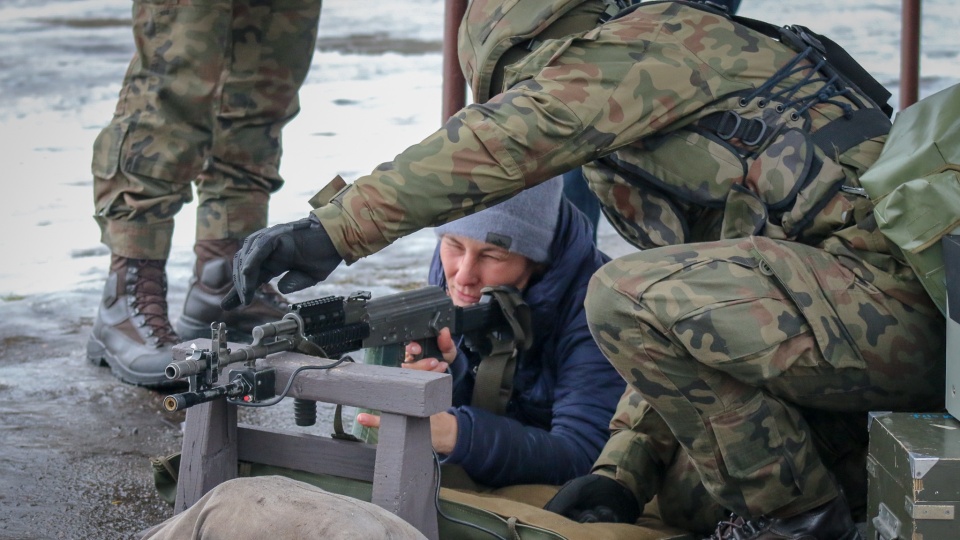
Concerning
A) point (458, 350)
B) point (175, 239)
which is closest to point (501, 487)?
point (458, 350)

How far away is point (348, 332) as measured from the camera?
8.46 feet

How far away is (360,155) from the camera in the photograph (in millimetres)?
7402

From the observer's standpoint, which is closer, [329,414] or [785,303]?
[785,303]

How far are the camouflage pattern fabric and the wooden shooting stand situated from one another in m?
0.24

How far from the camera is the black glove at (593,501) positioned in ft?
8.55

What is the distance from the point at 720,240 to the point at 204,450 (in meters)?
1.08

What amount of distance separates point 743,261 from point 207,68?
1.94 m

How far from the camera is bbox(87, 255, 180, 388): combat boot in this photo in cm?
364

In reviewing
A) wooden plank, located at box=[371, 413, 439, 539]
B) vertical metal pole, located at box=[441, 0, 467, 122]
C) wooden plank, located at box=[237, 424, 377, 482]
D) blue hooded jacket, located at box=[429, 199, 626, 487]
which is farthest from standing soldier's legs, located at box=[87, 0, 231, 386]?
wooden plank, located at box=[371, 413, 439, 539]

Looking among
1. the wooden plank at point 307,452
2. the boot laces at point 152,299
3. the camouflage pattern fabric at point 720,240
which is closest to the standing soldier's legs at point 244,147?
the boot laces at point 152,299

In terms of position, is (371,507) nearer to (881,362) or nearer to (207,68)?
(881,362)

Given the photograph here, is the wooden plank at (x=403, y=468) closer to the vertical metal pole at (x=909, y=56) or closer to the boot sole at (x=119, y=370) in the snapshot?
the boot sole at (x=119, y=370)

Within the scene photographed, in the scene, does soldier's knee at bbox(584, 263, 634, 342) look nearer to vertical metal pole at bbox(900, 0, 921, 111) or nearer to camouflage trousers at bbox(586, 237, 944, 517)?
camouflage trousers at bbox(586, 237, 944, 517)

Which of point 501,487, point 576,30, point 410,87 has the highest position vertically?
point 576,30
